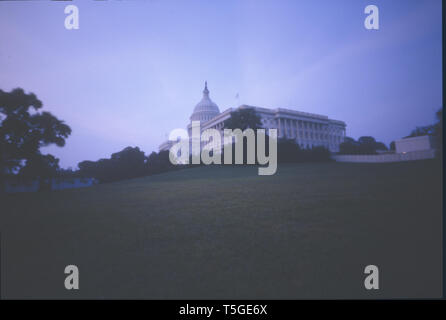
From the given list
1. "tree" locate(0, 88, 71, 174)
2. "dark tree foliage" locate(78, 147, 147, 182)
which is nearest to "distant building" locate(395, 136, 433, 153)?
"tree" locate(0, 88, 71, 174)

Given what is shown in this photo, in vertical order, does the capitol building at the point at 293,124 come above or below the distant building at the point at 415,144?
above

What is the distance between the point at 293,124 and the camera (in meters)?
60.5

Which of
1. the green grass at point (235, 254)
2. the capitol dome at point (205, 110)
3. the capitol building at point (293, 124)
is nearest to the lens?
the green grass at point (235, 254)

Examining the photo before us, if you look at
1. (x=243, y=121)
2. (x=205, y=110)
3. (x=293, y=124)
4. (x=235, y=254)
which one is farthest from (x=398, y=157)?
(x=205, y=110)

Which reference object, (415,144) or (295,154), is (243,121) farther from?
(415,144)

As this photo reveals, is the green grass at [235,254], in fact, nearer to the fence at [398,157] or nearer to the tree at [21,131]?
the tree at [21,131]

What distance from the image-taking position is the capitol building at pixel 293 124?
2198 inches

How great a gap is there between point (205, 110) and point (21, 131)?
224 feet

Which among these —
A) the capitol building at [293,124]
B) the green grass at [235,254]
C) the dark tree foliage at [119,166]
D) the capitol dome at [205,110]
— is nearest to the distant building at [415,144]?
the capitol building at [293,124]

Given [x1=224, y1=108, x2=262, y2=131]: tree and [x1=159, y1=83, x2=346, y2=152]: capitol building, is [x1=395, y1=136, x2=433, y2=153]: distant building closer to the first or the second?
[x1=159, y1=83, x2=346, y2=152]: capitol building

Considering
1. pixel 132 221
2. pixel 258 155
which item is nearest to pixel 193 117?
pixel 258 155

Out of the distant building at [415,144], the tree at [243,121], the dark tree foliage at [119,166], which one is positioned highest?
the tree at [243,121]
